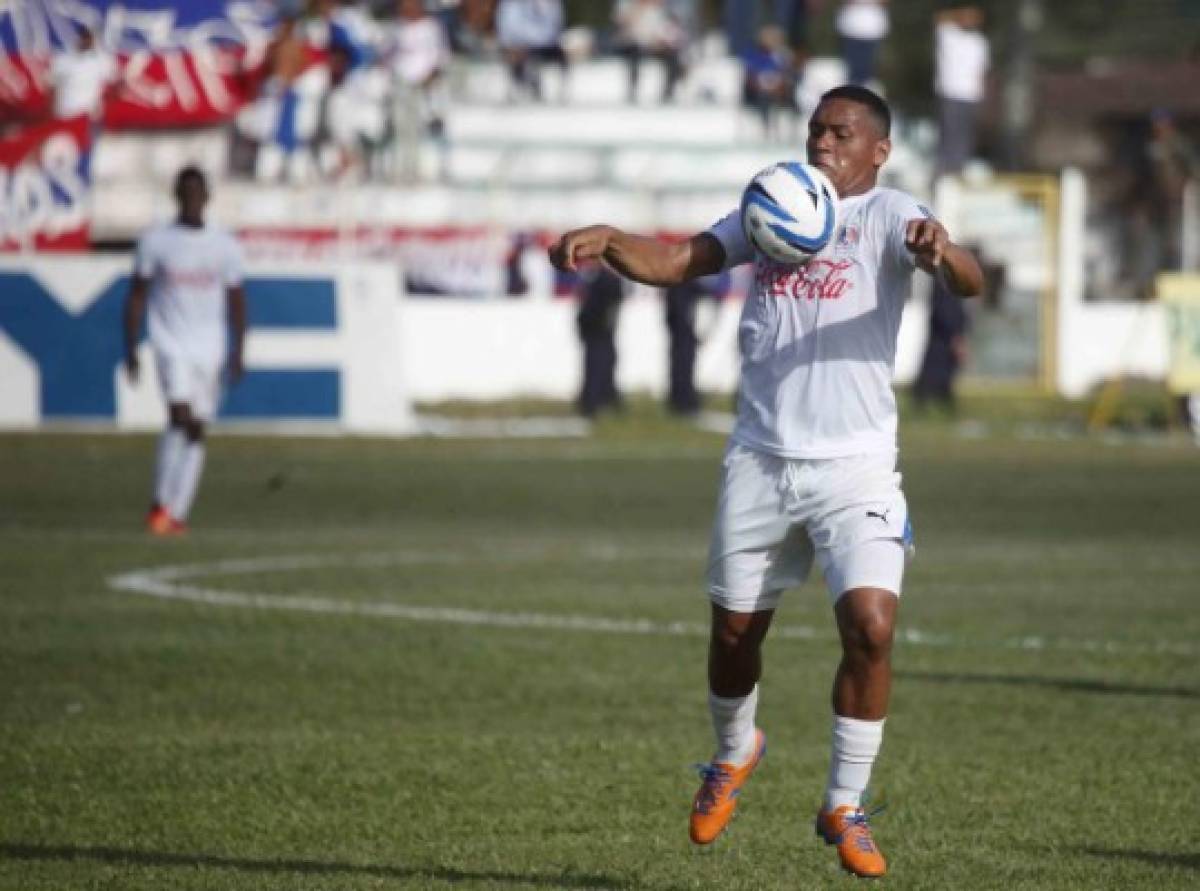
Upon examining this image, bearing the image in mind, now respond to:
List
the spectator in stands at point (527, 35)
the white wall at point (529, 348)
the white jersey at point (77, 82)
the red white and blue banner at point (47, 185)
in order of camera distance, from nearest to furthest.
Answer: the red white and blue banner at point (47, 185), the white wall at point (529, 348), the white jersey at point (77, 82), the spectator in stands at point (527, 35)

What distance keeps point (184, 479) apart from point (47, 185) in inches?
572

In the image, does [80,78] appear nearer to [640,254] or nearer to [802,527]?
[640,254]

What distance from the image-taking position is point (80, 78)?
3622 cm

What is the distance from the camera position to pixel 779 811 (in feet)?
30.6

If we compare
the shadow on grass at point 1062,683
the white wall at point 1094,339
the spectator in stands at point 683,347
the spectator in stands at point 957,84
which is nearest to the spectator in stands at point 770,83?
the spectator in stands at point 957,84

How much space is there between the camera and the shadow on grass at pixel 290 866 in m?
8.04

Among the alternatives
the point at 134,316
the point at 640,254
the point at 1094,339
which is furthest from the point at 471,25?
the point at 640,254

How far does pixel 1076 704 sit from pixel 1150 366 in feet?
83.7

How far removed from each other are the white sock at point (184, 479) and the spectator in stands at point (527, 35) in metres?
21.2

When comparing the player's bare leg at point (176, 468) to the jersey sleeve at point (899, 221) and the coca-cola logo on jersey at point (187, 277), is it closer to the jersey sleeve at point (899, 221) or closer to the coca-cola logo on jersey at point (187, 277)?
the coca-cola logo on jersey at point (187, 277)

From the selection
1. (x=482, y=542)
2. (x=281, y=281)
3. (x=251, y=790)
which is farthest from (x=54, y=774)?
(x=281, y=281)

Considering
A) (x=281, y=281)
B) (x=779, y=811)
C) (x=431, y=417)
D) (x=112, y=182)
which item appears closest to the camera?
(x=779, y=811)

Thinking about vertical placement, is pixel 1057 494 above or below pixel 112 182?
below

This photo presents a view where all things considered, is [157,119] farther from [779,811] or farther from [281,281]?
[779,811]
